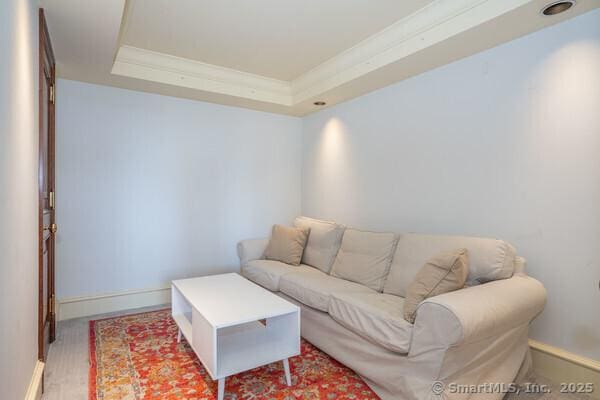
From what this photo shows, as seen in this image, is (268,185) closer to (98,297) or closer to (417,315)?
(98,297)

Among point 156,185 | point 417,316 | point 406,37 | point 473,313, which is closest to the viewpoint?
point 473,313

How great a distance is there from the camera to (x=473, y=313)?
1575 millimetres

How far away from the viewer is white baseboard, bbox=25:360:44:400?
1640 millimetres

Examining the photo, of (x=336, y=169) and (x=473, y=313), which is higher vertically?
(x=336, y=169)

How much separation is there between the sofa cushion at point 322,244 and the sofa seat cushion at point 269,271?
0.30ft

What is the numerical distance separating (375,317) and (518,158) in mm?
1490

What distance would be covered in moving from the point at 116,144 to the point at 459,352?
3459 mm

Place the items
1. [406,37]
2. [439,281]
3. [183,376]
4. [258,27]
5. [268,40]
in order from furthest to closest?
[268,40]
[258,27]
[406,37]
[183,376]
[439,281]

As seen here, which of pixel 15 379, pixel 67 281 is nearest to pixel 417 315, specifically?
pixel 15 379

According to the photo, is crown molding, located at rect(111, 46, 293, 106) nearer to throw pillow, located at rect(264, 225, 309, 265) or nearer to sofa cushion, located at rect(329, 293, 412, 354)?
throw pillow, located at rect(264, 225, 309, 265)

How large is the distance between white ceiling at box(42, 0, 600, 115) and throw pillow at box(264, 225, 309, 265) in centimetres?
152

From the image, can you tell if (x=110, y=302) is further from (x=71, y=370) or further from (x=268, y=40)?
(x=268, y=40)

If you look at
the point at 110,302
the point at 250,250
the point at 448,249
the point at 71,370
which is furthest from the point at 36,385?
the point at 448,249

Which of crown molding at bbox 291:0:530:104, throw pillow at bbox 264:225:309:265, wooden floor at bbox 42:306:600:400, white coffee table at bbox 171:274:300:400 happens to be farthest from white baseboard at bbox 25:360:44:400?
crown molding at bbox 291:0:530:104
